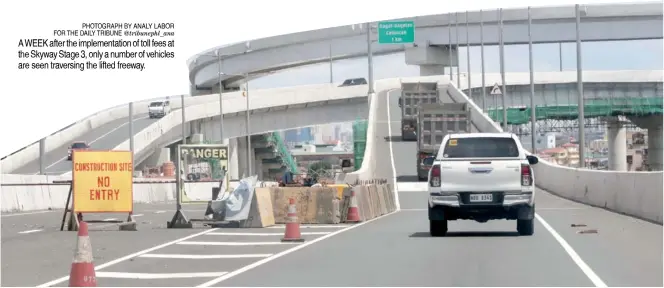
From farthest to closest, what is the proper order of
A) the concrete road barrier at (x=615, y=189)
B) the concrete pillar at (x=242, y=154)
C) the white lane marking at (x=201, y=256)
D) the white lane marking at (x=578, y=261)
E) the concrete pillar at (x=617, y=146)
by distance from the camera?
the concrete pillar at (x=617, y=146)
the concrete pillar at (x=242, y=154)
the concrete road barrier at (x=615, y=189)
the white lane marking at (x=201, y=256)
the white lane marking at (x=578, y=261)

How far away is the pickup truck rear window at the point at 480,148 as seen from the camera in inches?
898

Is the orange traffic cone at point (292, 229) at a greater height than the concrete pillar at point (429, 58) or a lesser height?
lesser

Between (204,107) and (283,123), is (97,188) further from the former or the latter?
(283,123)

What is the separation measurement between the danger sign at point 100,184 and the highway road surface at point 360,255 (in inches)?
26.7

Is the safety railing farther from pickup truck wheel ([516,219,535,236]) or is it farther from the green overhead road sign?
pickup truck wheel ([516,219,535,236])

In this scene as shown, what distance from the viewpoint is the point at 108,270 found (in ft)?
53.5

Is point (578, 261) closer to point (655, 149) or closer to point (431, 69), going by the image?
point (431, 69)

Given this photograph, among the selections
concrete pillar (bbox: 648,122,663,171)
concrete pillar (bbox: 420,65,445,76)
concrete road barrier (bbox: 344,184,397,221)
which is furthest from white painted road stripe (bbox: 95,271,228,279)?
concrete pillar (bbox: 648,122,663,171)

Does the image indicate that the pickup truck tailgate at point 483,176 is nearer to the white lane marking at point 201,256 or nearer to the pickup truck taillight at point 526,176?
the pickup truck taillight at point 526,176

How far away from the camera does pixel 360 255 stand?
17.9 metres

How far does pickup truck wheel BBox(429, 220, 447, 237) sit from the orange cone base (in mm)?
10512

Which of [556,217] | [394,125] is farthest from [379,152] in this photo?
[556,217]

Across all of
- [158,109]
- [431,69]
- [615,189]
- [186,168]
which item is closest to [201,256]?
[186,168]

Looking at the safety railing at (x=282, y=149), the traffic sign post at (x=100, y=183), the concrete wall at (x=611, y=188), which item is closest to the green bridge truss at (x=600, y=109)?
the safety railing at (x=282, y=149)
